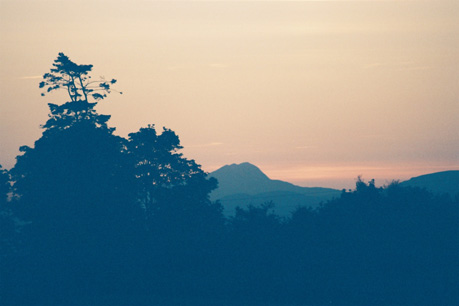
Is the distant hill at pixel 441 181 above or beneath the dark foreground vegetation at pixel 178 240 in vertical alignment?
above

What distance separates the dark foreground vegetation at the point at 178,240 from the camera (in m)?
54.6

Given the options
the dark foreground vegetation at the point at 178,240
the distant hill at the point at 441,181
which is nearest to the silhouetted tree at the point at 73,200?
the dark foreground vegetation at the point at 178,240

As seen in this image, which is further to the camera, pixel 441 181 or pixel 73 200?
pixel 441 181

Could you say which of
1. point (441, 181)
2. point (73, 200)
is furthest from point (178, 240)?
point (441, 181)

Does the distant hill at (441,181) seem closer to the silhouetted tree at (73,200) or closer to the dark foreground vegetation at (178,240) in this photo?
the dark foreground vegetation at (178,240)

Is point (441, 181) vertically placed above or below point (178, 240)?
above

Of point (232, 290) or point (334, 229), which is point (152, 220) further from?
point (334, 229)

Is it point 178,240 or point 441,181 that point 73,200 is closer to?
point 178,240

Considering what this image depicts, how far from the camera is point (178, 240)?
193 ft

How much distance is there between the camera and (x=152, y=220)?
61.8m

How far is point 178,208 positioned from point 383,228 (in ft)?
57.1

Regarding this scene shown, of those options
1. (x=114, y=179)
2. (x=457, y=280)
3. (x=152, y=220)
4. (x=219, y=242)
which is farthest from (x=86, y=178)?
(x=457, y=280)

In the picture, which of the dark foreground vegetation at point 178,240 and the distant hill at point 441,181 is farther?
the distant hill at point 441,181

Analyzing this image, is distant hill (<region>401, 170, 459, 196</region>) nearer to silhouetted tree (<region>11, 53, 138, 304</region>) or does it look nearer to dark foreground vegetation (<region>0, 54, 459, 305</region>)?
dark foreground vegetation (<region>0, 54, 459, 305</region>)
